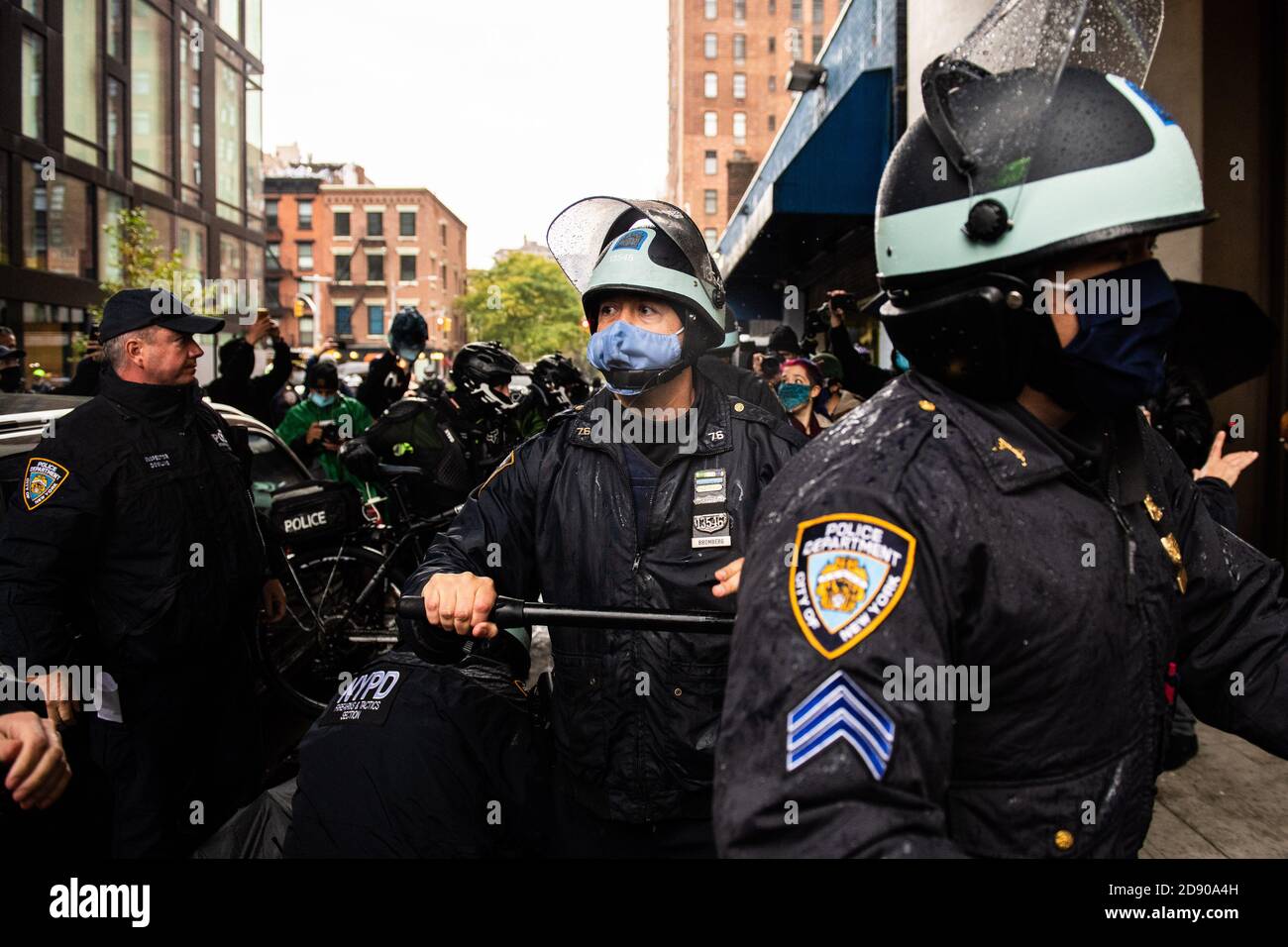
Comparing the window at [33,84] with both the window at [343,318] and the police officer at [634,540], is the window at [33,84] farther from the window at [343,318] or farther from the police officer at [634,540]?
the window at [343,318]

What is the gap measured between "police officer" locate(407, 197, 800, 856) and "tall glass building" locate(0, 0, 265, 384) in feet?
58.3

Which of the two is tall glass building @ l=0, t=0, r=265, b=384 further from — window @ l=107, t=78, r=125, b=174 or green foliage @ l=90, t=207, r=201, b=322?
green foliage @ l=90, t=207, r=201, b=322

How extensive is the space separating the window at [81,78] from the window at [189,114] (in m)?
5.69

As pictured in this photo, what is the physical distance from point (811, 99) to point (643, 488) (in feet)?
55.5

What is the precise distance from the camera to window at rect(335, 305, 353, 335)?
6981 centimetres

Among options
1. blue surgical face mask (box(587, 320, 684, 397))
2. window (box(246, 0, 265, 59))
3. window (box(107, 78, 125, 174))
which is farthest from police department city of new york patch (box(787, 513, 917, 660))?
window (box(246, 0, 265, 59))

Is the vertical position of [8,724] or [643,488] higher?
[643,488]

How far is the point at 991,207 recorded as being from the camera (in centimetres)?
140

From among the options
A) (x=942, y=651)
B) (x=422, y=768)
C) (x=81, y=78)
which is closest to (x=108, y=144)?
(x=81, y=78)

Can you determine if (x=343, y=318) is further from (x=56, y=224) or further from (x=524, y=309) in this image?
(x=56, y=224)

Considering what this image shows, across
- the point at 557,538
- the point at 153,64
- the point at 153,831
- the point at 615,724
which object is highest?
the point at 153,64

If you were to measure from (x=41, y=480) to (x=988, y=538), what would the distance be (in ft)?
11.3
